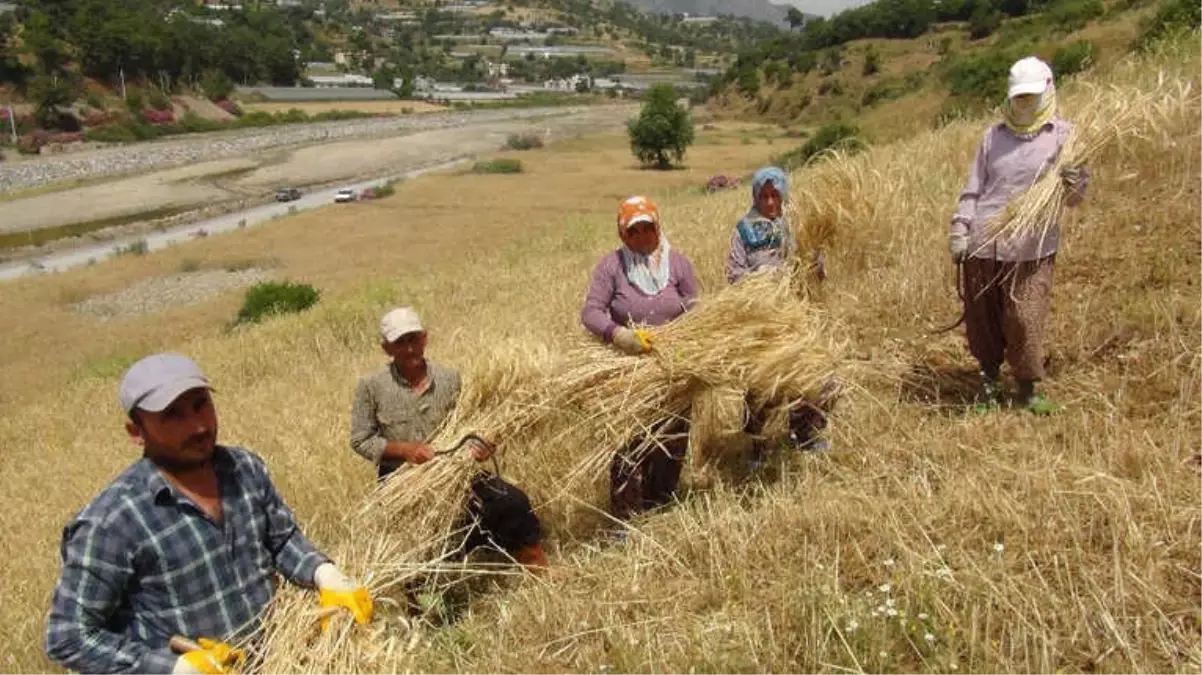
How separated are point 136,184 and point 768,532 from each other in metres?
Result: 60.3

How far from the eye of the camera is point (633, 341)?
343 centimetres

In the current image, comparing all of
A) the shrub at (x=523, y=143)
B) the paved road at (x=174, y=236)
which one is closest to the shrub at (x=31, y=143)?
the paved road at (x=174, y=236)

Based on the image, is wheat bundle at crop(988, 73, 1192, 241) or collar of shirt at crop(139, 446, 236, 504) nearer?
collar of shirt at crop(139, 446, 236, 504)

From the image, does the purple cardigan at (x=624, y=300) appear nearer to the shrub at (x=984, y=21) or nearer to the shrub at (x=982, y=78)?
the shrub at (x=982, y=78)

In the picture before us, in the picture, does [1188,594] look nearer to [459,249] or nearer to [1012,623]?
[1012,623]

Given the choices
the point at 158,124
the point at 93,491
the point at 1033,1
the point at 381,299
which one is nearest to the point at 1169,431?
the point at 93,491

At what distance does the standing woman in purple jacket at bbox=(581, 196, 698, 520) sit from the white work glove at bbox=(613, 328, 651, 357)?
0.25ft

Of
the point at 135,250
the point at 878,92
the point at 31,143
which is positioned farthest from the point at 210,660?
the point at 31,143

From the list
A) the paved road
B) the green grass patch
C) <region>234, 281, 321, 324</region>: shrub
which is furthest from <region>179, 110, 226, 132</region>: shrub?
<region>234, 281, 321, 324</region>: shrub

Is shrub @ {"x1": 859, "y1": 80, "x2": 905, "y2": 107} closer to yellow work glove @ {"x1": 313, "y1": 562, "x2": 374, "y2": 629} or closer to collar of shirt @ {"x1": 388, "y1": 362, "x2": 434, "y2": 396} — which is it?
collar of shirt @ {"x1": 388, "y1": 362, "x2": 434, "y2": 396}

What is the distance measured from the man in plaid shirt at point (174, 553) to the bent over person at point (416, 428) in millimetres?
950

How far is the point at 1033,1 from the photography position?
65.0 meters

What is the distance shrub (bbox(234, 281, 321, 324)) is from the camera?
19.9 metres

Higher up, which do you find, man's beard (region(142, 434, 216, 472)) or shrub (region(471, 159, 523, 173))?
man's beard (region(142, 434, 216, 472))
